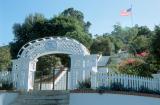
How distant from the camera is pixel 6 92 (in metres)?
17.6

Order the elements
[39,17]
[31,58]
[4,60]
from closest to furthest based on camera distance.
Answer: [31,58]
[4,60]
[39,17]

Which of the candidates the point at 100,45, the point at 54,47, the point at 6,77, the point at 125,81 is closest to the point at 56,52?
the point at 54,47

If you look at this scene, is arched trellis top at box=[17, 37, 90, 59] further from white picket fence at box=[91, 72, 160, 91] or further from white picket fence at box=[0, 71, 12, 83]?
white picket fence at box=[91, 72, 160, 91]

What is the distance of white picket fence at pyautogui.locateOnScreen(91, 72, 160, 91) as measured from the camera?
49.2 ft

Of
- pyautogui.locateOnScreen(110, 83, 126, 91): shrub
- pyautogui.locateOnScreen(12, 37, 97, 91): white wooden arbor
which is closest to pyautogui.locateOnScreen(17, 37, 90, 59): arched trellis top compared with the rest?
pyautogui.locateOnScreen(12, 37, 97, 91): white wooden arbor

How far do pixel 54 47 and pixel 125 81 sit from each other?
5456 millimetres

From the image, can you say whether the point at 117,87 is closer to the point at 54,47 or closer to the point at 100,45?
the point at 54,47

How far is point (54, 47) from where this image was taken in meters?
19.3

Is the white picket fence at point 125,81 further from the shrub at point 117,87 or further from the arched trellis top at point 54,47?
the arched trellis top at point 54,47

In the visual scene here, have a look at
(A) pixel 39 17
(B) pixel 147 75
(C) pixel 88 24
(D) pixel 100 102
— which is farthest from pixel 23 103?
(C) pixel 88 24

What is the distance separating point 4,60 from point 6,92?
535cm

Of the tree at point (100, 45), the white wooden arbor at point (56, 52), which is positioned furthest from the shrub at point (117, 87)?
the tree at point (100, 45)

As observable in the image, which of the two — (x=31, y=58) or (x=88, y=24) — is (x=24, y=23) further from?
(x=31, y=58)

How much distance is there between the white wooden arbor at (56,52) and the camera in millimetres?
18094
